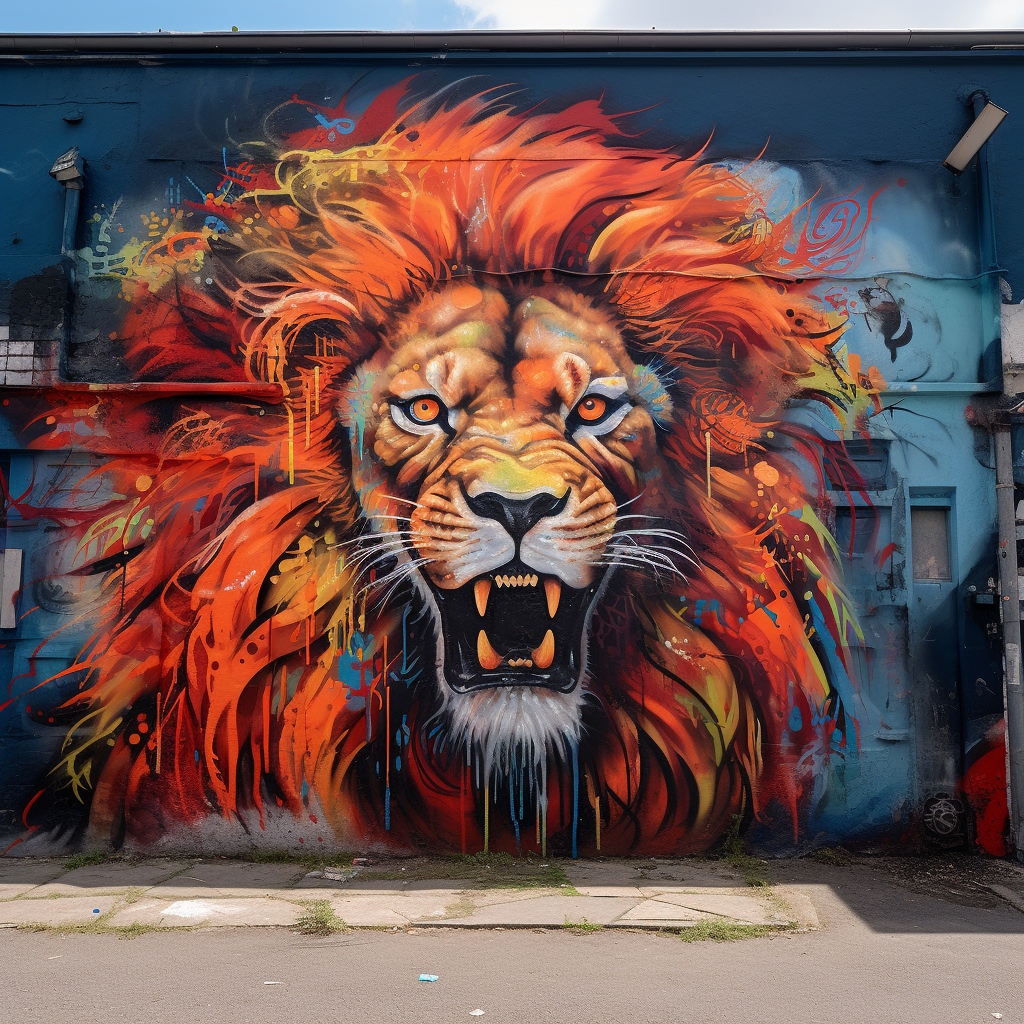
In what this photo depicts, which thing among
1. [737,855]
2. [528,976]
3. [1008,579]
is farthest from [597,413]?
[528,976]

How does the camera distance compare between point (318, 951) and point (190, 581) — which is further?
point (190, 581)

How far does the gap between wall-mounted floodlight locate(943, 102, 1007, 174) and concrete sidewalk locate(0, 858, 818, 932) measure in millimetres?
6026

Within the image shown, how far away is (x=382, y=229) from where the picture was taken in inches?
275

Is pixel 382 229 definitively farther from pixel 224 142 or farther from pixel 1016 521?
pixel 1016 521

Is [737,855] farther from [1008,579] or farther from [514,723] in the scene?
[1008,579]

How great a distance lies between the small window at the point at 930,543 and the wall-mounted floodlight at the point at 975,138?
9.67 feet

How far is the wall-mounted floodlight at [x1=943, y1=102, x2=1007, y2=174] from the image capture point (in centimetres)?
664

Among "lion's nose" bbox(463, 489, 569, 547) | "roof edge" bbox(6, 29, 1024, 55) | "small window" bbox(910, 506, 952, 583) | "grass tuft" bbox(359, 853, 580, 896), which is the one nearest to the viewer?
"grass tuft" bbox(359, 853, 580, 896)

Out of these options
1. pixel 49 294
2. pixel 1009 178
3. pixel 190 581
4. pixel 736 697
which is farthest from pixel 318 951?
pixel 1009 178

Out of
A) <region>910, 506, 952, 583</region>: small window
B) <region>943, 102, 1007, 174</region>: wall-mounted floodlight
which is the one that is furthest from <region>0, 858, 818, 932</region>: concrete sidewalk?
<region>943, 102, 1007, 174</region>: wall-mounted floodlight

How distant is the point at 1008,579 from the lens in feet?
Answer: 21.9

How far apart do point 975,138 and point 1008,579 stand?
365cm

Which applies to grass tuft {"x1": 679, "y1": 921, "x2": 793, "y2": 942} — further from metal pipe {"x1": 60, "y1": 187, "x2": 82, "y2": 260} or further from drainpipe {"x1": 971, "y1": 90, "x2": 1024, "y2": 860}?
metal pipe {"x1": 60, "y1": 187, "x2": 82, "y2": 260}

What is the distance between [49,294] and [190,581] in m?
2.70
